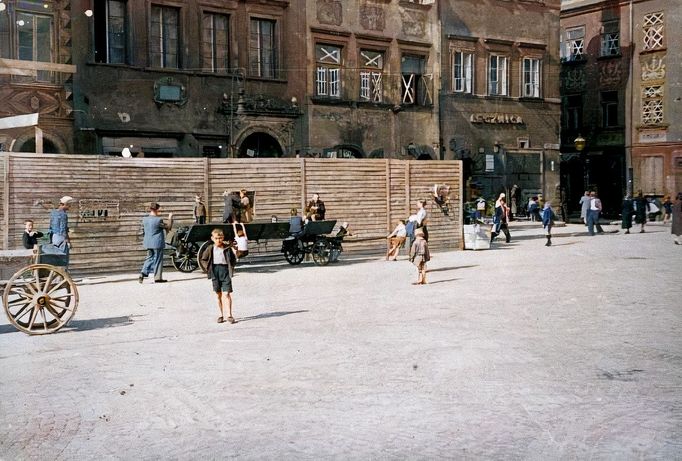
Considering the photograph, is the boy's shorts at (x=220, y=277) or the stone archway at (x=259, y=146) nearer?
the boy's shorts at (x=220, y=277)

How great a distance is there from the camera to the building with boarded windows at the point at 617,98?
2906 centimetres

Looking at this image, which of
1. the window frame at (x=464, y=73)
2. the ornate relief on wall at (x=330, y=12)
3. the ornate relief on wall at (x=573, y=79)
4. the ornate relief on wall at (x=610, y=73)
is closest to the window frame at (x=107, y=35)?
the ornate relief on wall at (x=330, y=12)

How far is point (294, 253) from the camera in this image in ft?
69.8

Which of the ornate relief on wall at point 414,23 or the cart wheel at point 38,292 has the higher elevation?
the ornate relief on wall at point 414,23

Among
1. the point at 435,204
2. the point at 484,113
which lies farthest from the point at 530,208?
the point at 435,204

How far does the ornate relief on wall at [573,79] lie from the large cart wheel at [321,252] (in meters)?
29.1

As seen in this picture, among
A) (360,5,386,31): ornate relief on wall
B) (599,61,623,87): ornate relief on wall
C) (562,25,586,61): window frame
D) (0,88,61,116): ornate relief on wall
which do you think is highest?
(562,25,586,61): window frame

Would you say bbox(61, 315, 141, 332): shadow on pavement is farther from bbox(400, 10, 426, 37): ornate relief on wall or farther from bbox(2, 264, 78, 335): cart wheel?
bbox(400, 10, 426, 37): ornate relief on wall

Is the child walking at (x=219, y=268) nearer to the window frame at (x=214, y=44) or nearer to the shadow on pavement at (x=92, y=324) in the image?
the shadow on pavement at (x=92, y=324)

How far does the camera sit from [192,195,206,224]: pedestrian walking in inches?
819

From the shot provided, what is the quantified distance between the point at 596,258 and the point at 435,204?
587 centimetres

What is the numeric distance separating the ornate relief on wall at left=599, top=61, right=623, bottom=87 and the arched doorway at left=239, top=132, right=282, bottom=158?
2194 cm

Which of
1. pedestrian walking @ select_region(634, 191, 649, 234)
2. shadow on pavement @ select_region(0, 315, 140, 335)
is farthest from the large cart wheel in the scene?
pedestrian walking @ select_region(634, 191, 649, 234)

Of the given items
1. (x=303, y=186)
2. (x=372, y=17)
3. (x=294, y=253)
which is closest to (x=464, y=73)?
(x=372, y=17)
